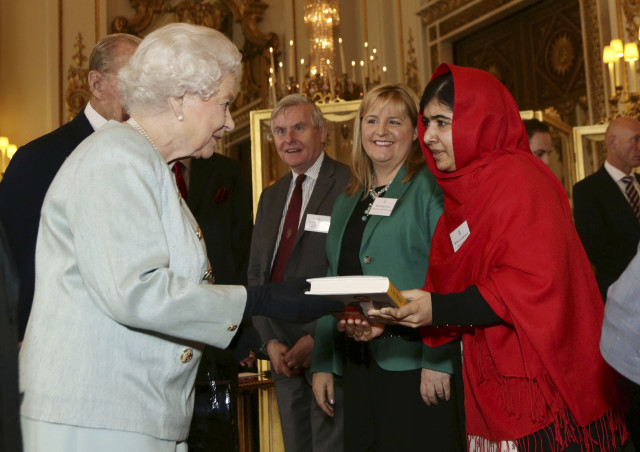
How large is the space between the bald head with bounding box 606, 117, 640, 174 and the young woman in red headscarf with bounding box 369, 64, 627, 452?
3.05 metres

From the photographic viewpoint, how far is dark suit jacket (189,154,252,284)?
330 centimetres

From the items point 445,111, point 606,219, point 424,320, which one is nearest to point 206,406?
point 424,320

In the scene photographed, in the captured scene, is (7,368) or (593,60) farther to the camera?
(593,60)

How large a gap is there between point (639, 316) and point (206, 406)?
1484 millimetres

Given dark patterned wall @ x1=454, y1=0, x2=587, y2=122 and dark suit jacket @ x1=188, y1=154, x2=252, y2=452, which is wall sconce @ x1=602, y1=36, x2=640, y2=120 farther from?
dark suit jacket @ x1=188, y1=154, x2=252, y2=452

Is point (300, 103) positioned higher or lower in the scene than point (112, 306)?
higher

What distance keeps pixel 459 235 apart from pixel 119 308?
3.38ft

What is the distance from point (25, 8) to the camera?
970 centimetres

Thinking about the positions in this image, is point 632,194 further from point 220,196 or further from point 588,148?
point 220,196

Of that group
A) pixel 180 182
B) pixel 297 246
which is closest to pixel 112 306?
pixel 180 182

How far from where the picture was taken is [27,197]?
2.39 meters

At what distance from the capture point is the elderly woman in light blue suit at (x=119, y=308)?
1.54m

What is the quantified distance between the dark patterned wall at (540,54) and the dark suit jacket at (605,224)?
9.59 ft

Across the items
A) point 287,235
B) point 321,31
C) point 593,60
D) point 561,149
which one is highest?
point 321,31
